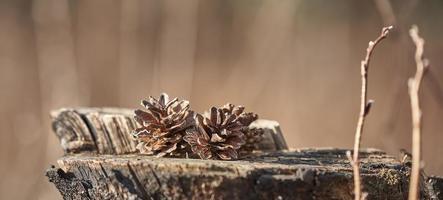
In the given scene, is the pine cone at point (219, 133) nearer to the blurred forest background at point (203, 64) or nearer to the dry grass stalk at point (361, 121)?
the dry grass stalk at point (361, 121)

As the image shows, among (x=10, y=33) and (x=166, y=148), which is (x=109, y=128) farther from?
(x=10, y=33)

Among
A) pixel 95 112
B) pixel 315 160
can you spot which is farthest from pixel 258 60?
pixel 315 160

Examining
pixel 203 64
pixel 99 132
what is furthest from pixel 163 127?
pixel 203 64

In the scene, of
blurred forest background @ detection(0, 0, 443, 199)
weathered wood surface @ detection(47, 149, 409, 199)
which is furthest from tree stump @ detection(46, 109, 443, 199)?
blurred forest background @ detection(0, 0, 443, 199)

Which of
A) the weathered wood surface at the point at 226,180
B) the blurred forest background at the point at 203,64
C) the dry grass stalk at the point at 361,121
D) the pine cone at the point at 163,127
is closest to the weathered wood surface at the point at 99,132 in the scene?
the pine cone at the point at 163,127

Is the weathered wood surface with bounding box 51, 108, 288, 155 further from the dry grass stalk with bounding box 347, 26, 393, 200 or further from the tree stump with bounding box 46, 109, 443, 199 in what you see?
the dry grass stalk with bounding box 347, 26, 393, 200

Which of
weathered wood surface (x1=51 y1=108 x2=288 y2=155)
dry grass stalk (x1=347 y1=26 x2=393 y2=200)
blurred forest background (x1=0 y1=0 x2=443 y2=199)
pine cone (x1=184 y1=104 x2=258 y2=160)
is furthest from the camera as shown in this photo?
blurred forest background (x1=0 y1=0 x2=443 y2=199)
